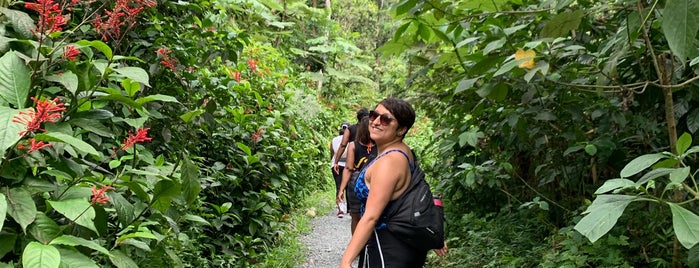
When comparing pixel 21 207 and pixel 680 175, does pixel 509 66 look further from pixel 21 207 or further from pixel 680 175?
pixel 21 207

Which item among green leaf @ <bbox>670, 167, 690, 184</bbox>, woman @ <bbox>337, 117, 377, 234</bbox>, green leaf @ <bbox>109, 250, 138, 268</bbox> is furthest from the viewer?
woman @ <bbox>337, 117, 377, 234</bbox>

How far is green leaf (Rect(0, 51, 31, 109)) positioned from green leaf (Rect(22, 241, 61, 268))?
1.38ft

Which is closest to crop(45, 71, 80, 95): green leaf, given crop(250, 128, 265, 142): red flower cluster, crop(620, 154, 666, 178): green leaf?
→ crop(620, 154, 666, 178): green leaf

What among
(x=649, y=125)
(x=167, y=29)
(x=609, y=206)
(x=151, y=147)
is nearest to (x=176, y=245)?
(x=151, y=147)

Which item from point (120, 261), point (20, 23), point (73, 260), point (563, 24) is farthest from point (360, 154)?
point (73, 260)

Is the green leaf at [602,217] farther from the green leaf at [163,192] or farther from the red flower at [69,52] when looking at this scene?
the red flower at [69,52]

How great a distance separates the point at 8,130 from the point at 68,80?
1.10 feet

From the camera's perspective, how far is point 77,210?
1475 mm

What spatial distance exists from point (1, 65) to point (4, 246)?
544 mm

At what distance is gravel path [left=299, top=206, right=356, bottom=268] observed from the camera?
617cm

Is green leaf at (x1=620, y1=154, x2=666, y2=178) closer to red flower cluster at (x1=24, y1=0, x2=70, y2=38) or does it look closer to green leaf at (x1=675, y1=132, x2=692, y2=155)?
green leaf at (x1=675, y1=132, x2=692, y2=155)

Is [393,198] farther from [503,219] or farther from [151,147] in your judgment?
[503,219]

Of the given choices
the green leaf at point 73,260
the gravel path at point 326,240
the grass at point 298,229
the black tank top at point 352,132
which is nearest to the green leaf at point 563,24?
the green leaf at point 73,260

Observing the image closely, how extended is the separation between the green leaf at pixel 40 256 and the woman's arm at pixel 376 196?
132cm
